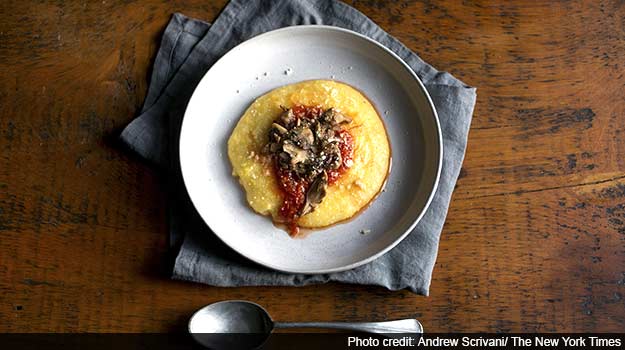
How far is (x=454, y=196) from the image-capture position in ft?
10.1

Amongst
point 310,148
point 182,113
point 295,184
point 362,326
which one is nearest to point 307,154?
point 310,148

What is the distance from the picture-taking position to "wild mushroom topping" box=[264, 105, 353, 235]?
2908mm

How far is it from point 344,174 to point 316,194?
16cm

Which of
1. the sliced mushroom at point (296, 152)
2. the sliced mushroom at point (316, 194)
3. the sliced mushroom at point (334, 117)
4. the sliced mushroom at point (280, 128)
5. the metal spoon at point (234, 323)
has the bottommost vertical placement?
the metal spoon at point (234, 323)

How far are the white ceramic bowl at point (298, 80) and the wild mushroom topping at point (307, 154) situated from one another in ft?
0.53

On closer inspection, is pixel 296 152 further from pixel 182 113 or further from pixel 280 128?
pixel 182 113

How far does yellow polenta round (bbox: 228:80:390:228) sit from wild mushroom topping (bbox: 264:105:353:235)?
0.04 m

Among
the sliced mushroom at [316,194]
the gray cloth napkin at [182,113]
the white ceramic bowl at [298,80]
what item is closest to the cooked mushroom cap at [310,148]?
the sliced mushroom at [316,194]

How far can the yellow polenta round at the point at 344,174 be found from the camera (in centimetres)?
297

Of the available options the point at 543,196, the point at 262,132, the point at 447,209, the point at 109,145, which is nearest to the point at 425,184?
the point at 447,209

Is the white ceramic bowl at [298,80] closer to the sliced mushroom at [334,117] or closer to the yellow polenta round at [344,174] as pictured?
the yellow polenta round at [344,174]

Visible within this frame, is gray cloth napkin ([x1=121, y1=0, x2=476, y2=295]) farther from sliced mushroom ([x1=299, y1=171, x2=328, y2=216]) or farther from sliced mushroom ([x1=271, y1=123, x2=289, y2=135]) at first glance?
sliced mushroom ([x1=271, y1=123, x2=289, y2=135])

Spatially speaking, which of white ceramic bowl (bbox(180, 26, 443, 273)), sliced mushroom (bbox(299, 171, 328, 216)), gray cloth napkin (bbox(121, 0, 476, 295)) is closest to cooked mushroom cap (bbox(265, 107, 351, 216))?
sliced mushroom (bbox(299, 171, 328, 216))

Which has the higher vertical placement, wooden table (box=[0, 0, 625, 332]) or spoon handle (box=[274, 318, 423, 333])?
wooden table (box=[0, 0, 625, 332])
